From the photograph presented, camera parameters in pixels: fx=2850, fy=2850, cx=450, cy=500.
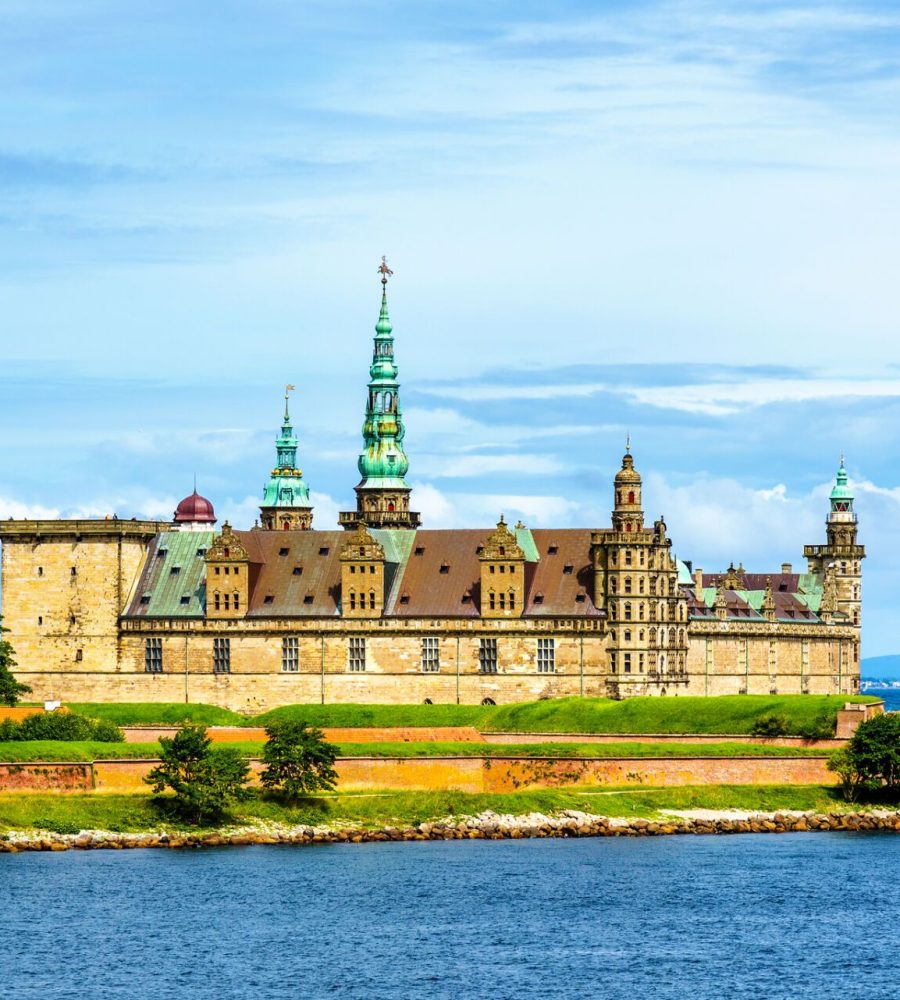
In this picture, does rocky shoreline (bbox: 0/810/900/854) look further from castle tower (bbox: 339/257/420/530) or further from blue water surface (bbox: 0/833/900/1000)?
castle tower (bbox: 339/257/420/530)

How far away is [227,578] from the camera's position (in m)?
146

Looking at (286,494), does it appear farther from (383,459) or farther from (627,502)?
(627,502)

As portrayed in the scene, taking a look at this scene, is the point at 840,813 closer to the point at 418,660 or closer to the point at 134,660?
the point at 418,660

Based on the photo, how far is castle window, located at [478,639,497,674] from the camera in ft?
468

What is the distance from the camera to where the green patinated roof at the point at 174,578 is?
Answer: 147750mm

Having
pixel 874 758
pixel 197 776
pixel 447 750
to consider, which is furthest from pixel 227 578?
pixel 874 758

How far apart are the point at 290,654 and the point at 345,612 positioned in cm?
386

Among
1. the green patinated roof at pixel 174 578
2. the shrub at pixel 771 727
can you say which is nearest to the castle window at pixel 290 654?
the green patinated roof at pixel 174 578

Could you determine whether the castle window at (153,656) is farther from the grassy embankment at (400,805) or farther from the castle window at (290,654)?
the grassy embankment at (400,805)

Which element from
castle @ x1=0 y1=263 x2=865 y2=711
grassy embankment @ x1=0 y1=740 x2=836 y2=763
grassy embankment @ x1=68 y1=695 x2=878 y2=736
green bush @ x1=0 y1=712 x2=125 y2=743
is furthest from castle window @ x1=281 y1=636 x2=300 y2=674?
green bush @ x1=0 y1=712 x2=125 y2=743

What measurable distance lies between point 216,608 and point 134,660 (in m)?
5.49

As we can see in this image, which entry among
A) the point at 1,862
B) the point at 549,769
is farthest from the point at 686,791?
the point at 1,862

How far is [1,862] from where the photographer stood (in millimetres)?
104125

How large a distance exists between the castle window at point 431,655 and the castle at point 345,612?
0.07 metres
